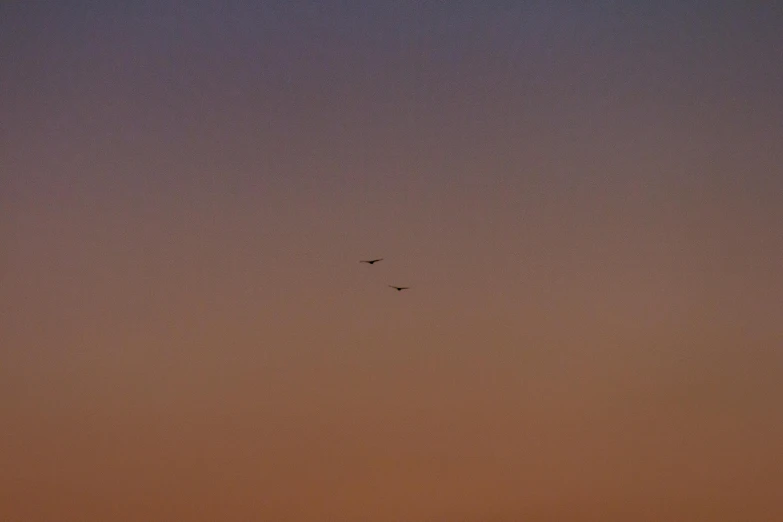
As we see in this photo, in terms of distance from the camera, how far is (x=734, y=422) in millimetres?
3252

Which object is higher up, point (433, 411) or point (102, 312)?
point (102, 312)

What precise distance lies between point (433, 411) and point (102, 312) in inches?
50.6

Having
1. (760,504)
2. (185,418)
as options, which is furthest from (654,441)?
(185,418)

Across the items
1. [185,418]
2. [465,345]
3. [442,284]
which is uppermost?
[442,284]

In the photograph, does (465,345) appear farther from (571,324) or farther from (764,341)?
(764,341)

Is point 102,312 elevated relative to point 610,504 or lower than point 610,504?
elevated

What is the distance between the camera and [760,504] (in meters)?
3.20

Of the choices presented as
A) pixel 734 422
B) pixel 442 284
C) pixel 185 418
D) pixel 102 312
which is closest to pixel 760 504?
pixel 734 422

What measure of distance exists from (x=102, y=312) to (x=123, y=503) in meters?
0.70

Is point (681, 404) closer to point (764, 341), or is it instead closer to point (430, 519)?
point (764, 341)

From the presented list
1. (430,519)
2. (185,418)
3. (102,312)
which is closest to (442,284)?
→ (430,519)

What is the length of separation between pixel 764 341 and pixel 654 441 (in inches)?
21.9

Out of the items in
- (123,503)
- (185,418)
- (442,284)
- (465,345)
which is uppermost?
(442,284)

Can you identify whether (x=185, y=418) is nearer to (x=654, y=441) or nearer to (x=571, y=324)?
(x=571, y=324)
